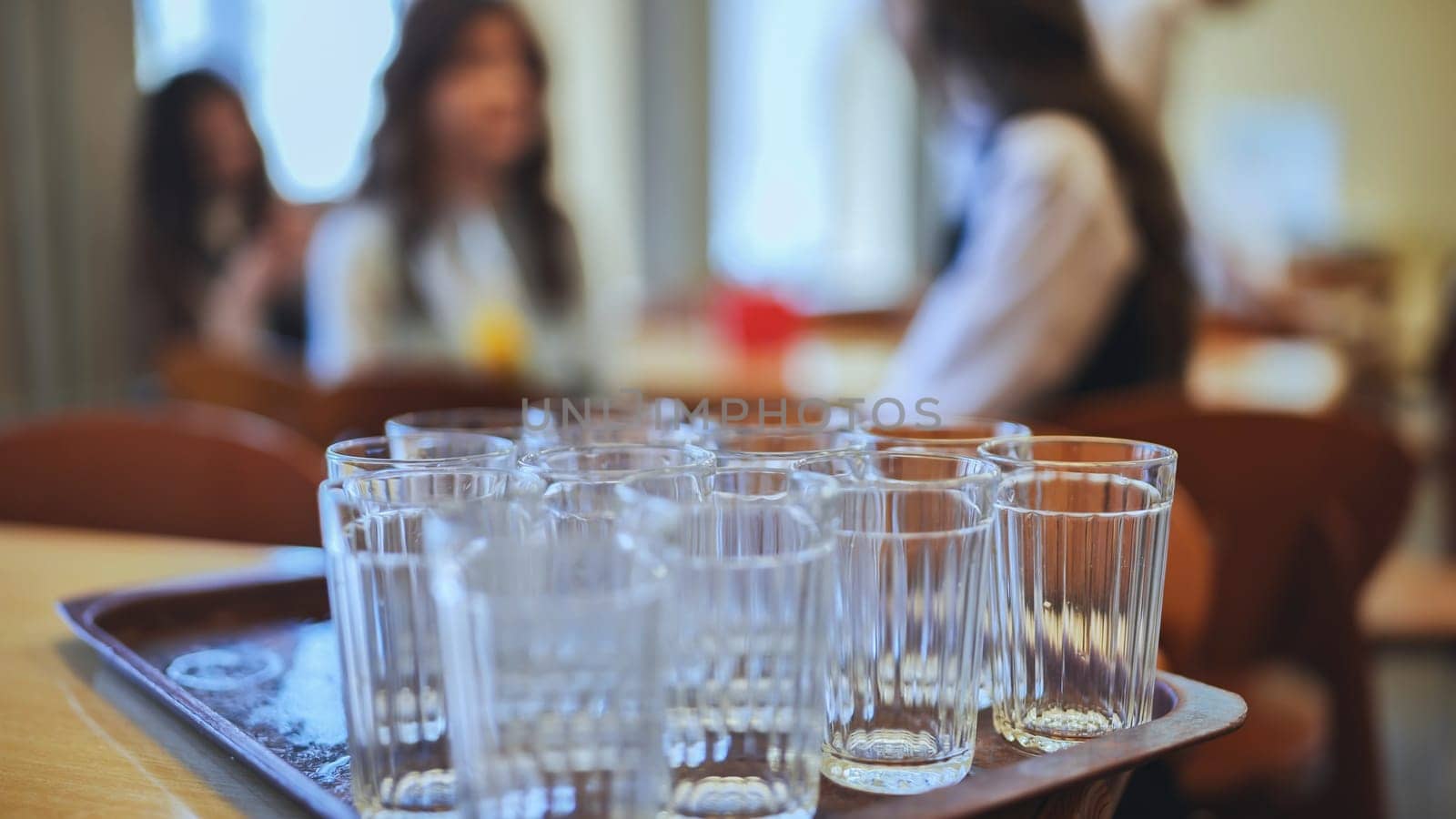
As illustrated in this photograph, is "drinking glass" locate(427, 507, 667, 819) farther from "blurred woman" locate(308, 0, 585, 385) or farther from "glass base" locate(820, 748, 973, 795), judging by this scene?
"blurred woman" locate(308, 0, 585, 385)

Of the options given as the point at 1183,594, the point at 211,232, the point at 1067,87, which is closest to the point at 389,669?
the point at 1183,594

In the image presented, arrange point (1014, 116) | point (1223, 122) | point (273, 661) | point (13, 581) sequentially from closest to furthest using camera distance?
point (273, 661) < point (13, 581) < point (1014, 116) < point (1223, 122)

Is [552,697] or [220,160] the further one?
[220,160]

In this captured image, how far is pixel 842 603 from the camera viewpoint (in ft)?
1.74

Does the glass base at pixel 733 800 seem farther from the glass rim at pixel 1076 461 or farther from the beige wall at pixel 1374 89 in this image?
the beige wall at pixel 1374 89

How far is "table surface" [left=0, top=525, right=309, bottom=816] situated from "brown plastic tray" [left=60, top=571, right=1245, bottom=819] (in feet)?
0.05

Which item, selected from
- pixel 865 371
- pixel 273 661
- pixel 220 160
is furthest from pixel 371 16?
pixel 273 661

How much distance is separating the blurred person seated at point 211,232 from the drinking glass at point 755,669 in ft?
9.23

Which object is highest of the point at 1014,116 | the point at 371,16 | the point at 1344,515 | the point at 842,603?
the point at 371,16

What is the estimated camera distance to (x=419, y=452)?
2.20ft

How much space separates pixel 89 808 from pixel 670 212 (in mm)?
5201

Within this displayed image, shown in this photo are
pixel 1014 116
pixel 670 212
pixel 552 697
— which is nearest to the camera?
pixel 552 697

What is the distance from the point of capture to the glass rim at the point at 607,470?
0.52 metres

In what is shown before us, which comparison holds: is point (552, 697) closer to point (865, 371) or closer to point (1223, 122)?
Answer: point (865, 371)
